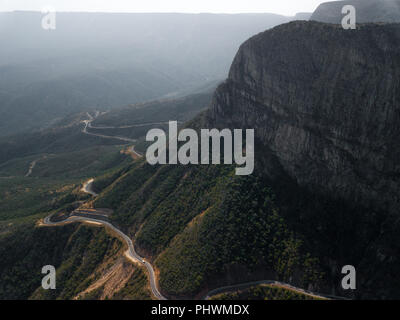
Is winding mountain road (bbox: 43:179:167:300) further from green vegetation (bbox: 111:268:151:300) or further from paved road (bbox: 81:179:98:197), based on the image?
green vegetation (bbox: 111:268:151:300)

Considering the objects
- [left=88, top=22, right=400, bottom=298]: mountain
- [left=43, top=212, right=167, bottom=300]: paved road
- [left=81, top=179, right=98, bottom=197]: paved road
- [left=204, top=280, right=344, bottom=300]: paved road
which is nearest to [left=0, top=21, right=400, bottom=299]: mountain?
[left=88, top=22, right=400, bottom=298]: mountain

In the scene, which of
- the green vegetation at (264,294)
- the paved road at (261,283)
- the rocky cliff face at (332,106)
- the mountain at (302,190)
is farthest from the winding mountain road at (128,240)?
the rocky cliff face at (332,106)

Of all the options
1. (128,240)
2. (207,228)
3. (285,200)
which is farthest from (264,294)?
(128,240)

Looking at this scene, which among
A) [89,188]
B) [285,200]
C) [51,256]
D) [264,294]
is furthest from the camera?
[89,188]

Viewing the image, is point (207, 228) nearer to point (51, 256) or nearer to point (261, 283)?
point (261, 283)

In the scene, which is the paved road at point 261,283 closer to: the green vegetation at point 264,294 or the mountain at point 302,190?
the green vegetation at point 264,294

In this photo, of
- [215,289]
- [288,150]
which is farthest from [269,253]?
[288,150]

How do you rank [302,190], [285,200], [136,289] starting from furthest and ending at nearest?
[285,200]
[302,190]
[136,289]

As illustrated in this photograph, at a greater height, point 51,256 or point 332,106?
point 332,106
